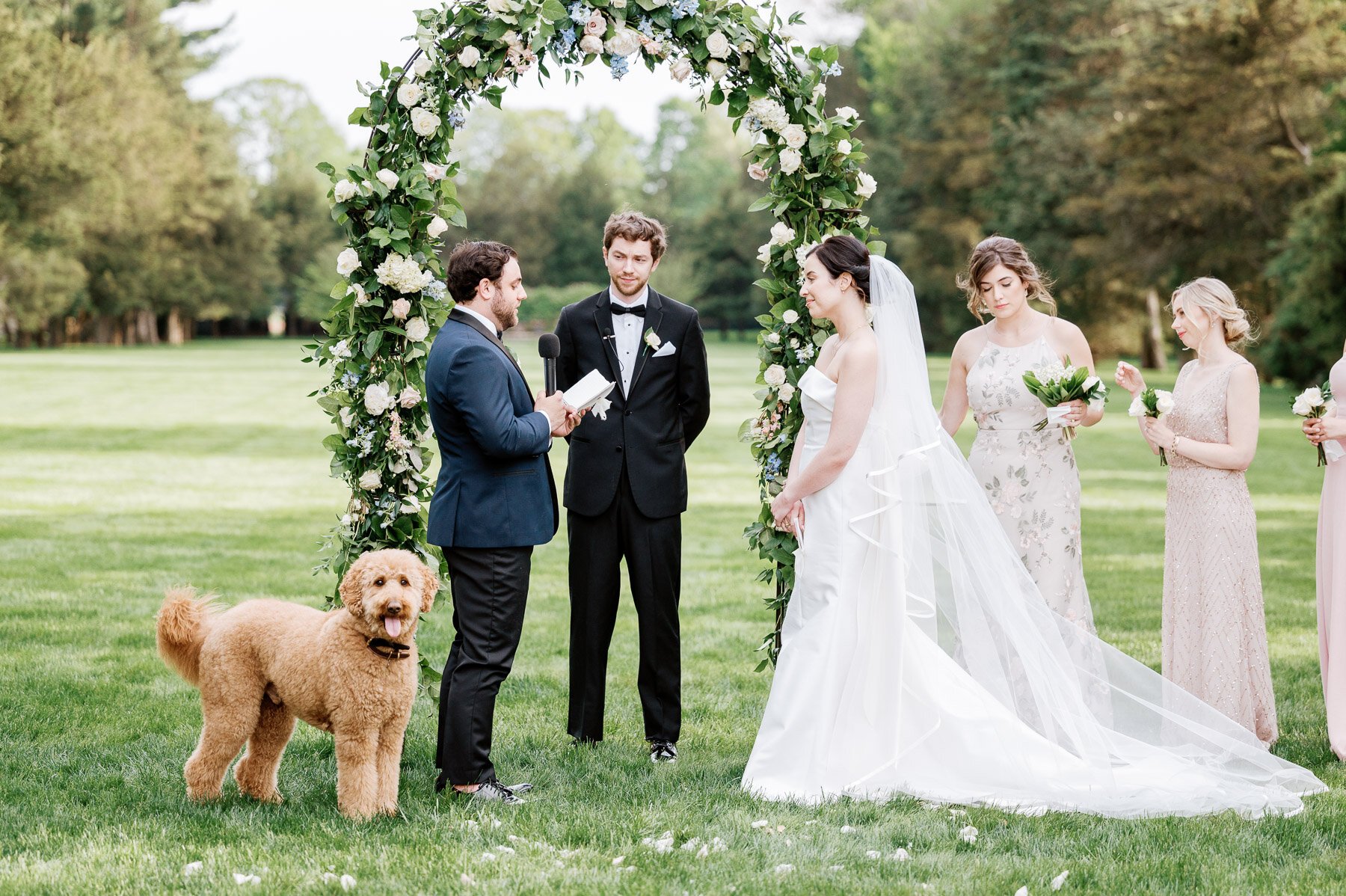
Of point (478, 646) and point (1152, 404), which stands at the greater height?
point (1152, 404)

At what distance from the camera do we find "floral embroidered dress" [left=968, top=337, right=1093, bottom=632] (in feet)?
19.5

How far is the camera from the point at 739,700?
694 cm

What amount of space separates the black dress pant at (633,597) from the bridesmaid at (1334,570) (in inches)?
118

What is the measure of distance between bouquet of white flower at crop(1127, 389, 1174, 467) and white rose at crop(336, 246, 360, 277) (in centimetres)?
354

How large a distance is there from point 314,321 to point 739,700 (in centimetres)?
8203

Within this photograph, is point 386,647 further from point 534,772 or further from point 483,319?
point 483,319

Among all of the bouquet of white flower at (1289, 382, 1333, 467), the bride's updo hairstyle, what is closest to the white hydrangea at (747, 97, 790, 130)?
the bride's updo hairstyle

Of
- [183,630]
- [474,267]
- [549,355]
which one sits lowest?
[183,630]

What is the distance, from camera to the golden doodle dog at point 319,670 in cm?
459

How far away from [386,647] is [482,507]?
0.66 metres

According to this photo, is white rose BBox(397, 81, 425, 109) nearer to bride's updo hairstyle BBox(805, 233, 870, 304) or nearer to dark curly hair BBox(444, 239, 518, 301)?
dark curly hair BBox(444, 239, 518, 301)

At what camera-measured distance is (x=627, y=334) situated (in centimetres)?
593

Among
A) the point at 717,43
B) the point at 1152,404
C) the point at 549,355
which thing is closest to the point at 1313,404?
the point at 1152,404

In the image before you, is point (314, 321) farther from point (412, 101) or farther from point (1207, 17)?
point (412, 101)
